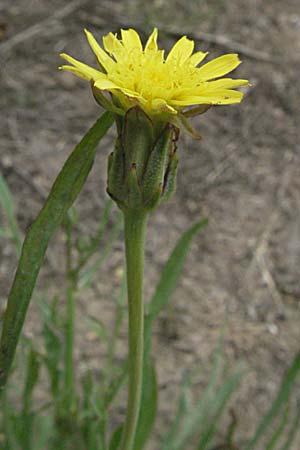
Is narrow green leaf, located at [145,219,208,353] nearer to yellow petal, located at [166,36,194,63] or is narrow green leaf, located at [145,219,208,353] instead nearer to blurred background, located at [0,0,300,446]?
yellow petal, located at [166,36,194,63]

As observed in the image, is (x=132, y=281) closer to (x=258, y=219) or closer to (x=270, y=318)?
(x=270, y=318)

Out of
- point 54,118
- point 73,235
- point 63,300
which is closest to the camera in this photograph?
point 63,300

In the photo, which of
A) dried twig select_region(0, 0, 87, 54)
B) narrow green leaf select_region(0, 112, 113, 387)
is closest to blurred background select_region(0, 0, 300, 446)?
dried twig select_region(0, 0, 87, 54)

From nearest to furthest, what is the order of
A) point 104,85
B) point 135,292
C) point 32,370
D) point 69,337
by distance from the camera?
point 104,85 < point 135,292 < point 32,370 < point 69,337

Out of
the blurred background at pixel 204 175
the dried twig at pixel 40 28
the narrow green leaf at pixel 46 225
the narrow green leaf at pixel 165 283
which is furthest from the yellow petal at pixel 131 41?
the dried twig at pixel 40 28

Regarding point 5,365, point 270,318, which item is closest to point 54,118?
point 270,318

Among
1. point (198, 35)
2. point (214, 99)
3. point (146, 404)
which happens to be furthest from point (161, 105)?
point (198, 35)

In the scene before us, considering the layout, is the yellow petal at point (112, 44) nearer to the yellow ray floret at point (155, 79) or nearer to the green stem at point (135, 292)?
the yellow ray floret at point (155, 79)

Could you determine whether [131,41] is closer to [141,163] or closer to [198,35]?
[141,163]
